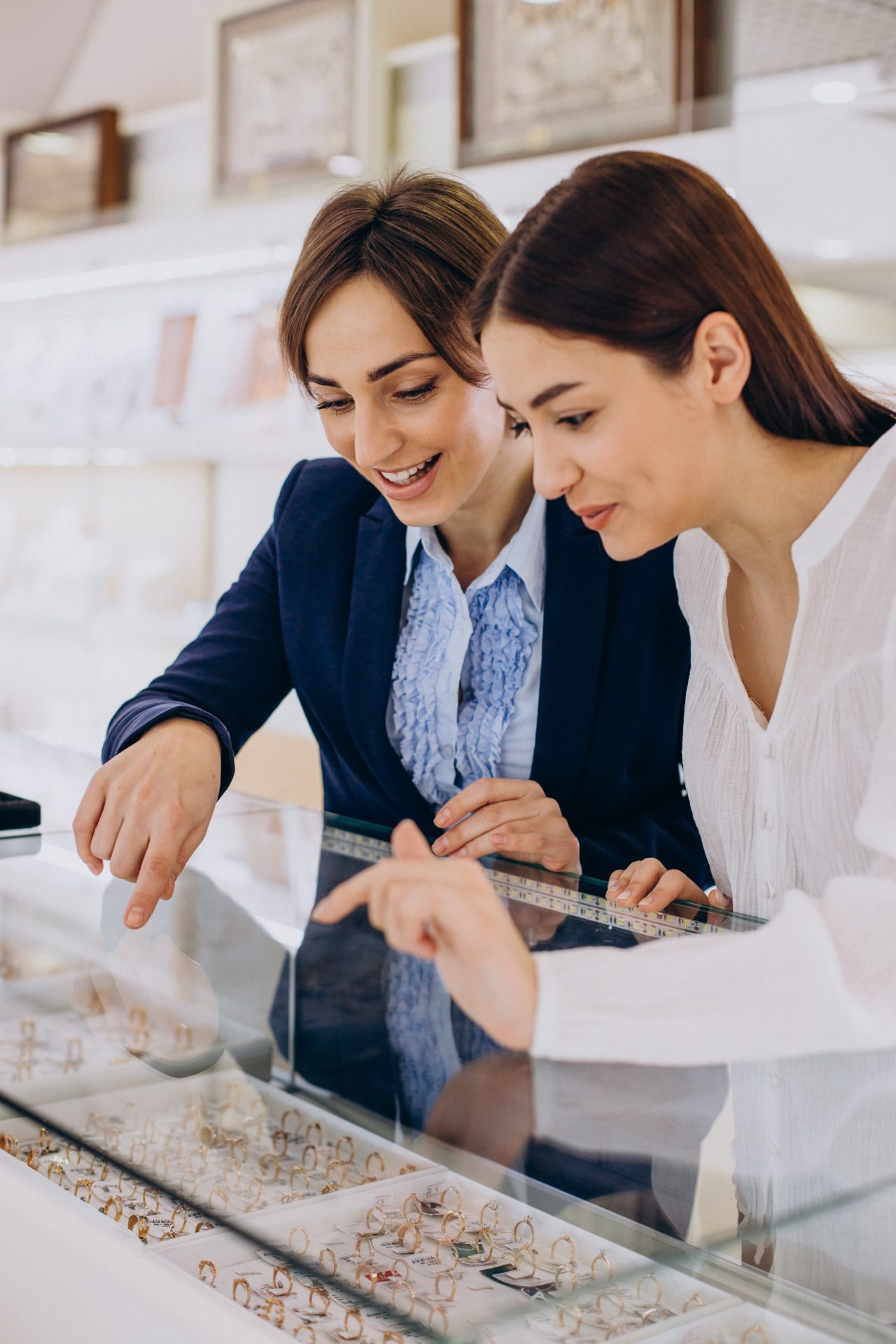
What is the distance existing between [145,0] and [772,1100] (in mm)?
4242

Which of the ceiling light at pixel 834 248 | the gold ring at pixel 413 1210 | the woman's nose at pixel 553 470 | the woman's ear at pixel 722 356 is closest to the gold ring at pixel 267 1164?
the gold ring at pixel 413 1210

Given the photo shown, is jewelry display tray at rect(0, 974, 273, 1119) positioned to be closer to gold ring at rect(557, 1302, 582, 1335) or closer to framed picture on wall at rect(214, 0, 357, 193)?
gold ring at rect(557, 1302, 582, 1335)

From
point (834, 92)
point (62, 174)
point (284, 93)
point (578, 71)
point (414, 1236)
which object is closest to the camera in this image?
point (414, 1236)

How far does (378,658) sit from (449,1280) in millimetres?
869

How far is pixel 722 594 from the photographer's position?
→ 48.8 inches

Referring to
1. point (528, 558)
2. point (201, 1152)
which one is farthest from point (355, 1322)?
point (528, 558)

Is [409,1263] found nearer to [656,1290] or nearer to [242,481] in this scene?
[656,1290]

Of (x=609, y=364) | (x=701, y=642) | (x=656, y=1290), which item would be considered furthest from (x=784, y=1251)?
(x=701, y=642)

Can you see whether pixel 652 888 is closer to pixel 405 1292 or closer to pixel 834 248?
pixel 405 1292

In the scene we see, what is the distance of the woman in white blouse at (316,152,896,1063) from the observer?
27.3 inches

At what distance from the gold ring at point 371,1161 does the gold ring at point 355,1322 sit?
15 centimetres

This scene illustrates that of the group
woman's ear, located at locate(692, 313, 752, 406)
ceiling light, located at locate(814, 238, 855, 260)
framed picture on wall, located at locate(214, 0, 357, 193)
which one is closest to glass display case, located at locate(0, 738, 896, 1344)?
woman's ear, located at locate(692, 313, 752, 406)

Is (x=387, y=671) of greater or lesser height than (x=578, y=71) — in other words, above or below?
below

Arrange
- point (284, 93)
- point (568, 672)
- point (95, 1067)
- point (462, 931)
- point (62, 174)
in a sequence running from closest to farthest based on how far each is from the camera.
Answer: point (462, 931)
point (95, 1067)
point (568, 672)
point (284, 93)
point (62, 174)
